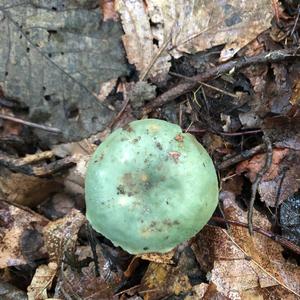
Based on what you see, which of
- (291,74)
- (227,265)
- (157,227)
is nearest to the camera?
(157,227)

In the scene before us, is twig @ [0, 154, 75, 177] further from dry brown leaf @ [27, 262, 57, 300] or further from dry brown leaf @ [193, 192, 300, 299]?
dry brown leaf @ [193, 192, 300, 299]

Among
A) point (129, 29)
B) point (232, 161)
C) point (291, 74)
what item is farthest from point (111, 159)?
point (291, 74)

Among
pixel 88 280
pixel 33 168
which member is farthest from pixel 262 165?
pixel 33 168

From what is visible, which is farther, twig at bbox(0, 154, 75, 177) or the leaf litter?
twig at bbox(0, 154, 75, 177)

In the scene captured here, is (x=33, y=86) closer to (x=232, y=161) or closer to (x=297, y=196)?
(x=232, y=161)

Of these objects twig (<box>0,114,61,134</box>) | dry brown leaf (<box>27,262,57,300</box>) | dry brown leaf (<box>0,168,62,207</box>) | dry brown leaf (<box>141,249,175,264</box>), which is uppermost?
twig (<box>0,114,61,134</box>)

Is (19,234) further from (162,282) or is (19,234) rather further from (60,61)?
(60,61)

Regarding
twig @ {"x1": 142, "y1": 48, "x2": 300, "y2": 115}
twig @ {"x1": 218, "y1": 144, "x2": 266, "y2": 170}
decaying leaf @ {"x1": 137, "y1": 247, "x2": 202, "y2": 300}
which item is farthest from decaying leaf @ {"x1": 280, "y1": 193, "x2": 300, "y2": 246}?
twig @ {"x1": 142, "y1": 48, "x2": 300, "y2": 115}
